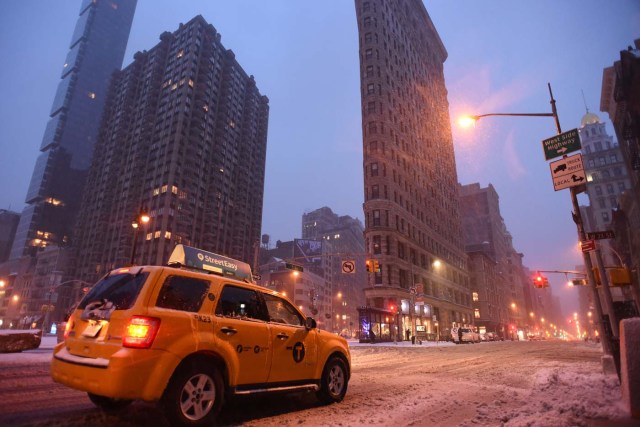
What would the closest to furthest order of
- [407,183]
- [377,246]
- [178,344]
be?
[178,344], [377,246], [407,183]

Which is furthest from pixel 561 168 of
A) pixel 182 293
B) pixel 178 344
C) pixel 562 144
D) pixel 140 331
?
pixel 140 331

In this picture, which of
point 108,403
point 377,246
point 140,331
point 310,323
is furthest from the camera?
point 377,246

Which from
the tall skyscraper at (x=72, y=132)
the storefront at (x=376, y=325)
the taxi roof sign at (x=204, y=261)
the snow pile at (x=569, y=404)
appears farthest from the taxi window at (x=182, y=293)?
the tall skyscraper at (x=72, y=132)

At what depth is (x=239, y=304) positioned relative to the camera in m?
5.41

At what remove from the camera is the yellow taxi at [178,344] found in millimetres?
4055

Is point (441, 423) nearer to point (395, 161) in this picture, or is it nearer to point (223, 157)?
point (395, 161)

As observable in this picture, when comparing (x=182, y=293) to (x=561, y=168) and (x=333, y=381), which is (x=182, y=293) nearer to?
(x=333, y=381)

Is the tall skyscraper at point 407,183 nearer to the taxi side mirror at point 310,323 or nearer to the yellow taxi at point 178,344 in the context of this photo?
the taxi side mirror at point 310,323

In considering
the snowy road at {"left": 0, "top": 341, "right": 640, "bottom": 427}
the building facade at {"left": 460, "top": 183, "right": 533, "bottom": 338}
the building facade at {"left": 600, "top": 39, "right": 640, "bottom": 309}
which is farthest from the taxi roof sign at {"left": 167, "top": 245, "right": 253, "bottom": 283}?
the building facade at {"left": 460, "top": 183, "right": 533, "bottom": 338}

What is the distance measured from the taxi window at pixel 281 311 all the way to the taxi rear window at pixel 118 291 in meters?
2.06

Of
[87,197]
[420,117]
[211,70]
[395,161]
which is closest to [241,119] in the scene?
[211,70]

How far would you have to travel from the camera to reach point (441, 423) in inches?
199

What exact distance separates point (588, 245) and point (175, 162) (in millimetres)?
95392

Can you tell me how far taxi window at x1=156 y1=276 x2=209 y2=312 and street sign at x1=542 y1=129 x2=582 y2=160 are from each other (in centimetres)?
1132
